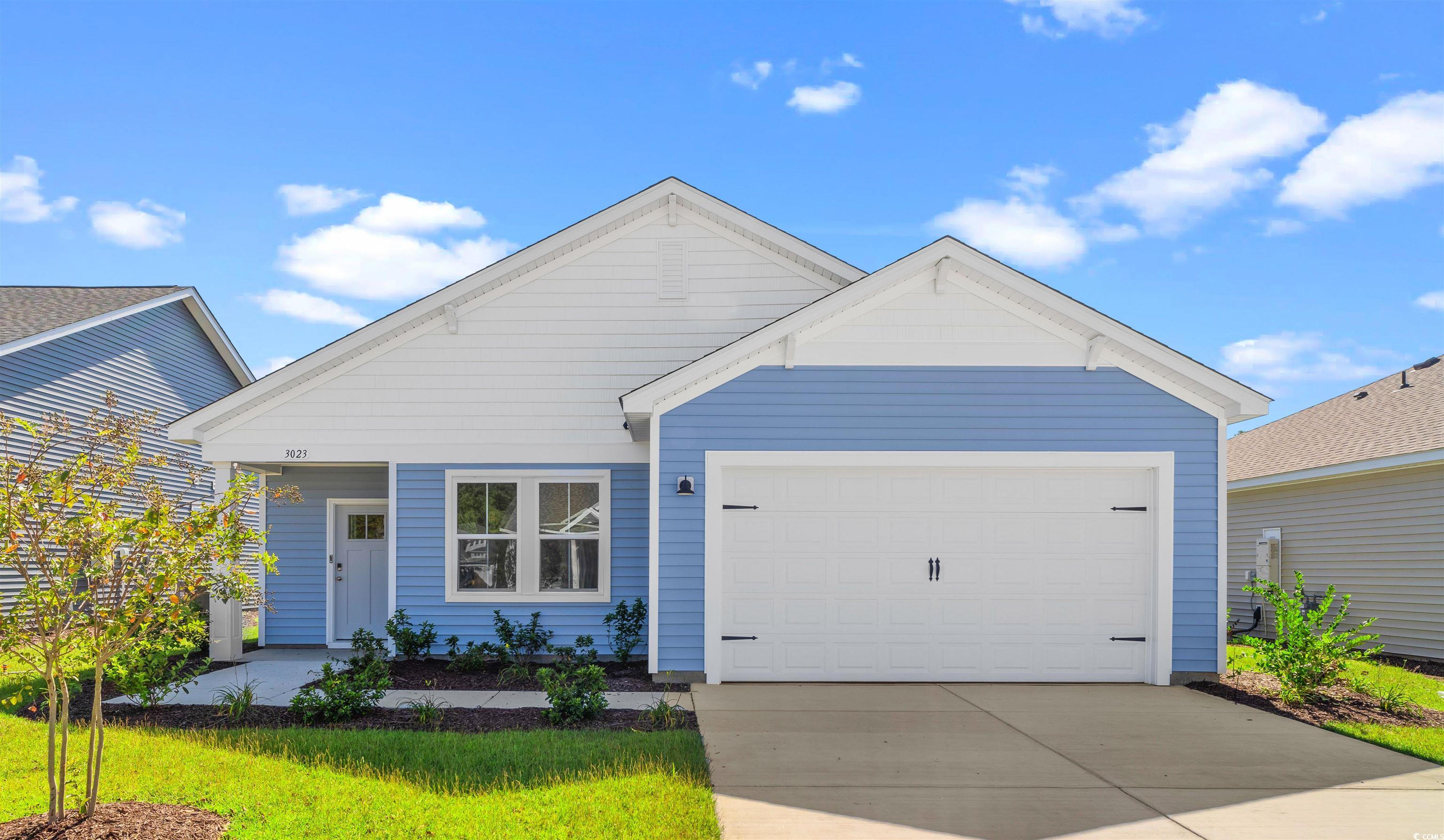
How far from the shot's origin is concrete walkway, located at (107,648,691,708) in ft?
27.6

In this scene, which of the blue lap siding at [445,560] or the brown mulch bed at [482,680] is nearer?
the brown mulch bed at [482,680]

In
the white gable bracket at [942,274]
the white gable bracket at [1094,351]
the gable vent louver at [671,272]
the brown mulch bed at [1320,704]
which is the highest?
the gable vent louver at [671,272]

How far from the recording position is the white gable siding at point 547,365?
11258 millimetres

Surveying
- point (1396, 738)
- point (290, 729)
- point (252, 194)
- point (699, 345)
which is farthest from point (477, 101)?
point (1396, 738)

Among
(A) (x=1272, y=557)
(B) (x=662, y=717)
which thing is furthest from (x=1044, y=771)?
(A) (x=1272, y=557)

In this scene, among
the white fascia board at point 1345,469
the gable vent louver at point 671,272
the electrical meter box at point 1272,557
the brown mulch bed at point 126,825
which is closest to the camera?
the brown mulch bed at point 126,825

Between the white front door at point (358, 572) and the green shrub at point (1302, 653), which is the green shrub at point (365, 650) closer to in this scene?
the white front door at point (358, 572)

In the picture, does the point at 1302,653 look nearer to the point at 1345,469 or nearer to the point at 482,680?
the point at 1345,469

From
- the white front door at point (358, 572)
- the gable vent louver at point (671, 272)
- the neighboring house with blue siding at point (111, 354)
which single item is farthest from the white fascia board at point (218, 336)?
the gable vent louver at point (671, 272)

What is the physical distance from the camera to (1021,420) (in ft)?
31.8

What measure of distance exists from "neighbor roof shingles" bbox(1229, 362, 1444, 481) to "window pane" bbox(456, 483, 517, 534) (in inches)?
455

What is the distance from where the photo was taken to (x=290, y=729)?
7156mm

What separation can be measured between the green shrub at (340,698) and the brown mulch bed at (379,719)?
2.7 inches

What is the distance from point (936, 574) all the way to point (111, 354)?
1517 cm
